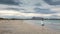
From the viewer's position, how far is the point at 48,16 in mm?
1595

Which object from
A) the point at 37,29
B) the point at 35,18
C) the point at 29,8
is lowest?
the point at 37,29

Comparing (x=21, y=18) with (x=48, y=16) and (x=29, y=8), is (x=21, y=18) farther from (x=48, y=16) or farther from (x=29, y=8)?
(x=48, y=16)

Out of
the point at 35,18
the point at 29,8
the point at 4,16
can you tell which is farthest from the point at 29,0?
the point at 4,16

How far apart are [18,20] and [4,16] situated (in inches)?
5.5

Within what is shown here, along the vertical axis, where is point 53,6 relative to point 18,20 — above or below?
above

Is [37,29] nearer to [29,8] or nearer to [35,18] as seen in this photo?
[35,18]

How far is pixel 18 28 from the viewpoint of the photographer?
1609 millimetres

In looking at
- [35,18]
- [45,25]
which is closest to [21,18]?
[35,18]

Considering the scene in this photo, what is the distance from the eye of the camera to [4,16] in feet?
5.24

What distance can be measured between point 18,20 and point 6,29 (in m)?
0.15

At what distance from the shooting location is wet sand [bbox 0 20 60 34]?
160 centimetres

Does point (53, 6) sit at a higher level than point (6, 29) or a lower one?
higher

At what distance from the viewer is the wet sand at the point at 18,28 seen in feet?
5.25

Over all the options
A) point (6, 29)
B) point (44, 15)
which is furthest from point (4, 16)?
point (44, 15)
